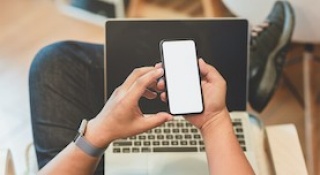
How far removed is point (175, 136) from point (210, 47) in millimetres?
197

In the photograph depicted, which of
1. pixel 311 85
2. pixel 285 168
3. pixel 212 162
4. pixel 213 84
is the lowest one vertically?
pixel 311 85

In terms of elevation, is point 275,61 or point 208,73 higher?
point 208,73

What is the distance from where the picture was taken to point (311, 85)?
1764 millimetres

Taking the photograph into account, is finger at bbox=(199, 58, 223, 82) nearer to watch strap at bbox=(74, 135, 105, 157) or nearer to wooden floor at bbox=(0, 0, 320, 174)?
watch strap at bbox=(74, 135, 105, 157)

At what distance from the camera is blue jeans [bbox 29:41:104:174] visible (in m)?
1.15

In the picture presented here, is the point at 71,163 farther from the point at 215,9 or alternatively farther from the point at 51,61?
the point at 215,9

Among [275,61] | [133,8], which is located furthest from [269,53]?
[133,8]

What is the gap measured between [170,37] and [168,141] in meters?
0.21

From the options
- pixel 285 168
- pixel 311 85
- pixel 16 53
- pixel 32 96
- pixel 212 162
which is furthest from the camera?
pixel 16 53

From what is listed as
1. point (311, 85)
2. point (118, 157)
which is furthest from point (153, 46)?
point (311, 85)

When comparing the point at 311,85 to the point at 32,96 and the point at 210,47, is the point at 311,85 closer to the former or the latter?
the point at 210,47

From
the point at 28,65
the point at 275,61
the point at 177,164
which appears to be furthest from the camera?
the point at 28,65

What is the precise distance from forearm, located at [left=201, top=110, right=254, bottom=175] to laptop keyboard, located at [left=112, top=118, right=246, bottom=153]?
0.20m

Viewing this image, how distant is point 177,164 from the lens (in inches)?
41.1
